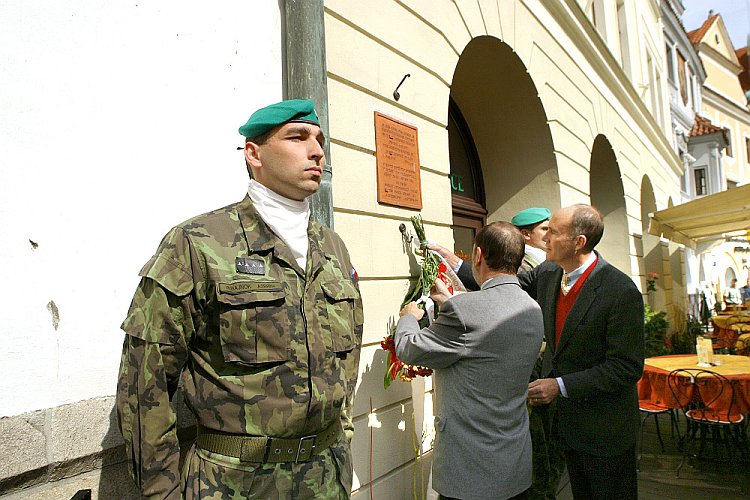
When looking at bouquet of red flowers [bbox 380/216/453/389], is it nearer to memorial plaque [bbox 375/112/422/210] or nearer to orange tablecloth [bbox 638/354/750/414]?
memorial plaque [bbox 375/112/422/210]

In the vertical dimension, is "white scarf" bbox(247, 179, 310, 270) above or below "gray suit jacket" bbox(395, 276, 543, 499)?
above

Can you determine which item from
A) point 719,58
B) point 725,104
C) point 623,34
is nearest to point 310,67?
point 623,34

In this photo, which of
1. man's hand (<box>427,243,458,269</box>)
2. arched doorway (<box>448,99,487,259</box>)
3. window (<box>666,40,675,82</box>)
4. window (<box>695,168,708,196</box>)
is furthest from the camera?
window (<box>695,168,708,196</box>)

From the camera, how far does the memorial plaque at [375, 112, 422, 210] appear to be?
3.18m

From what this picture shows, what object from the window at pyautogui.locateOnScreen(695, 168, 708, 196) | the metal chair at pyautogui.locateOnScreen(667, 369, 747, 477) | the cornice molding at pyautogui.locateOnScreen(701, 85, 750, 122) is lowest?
the metal chair at pyautogui.locateOnScreen(667, 369, 747, 477)

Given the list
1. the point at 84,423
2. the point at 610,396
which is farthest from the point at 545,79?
the point at 84,423

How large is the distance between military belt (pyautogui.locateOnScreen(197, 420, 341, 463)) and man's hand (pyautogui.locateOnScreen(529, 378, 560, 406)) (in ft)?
4.97

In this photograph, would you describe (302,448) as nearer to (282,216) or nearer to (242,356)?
(242,356)

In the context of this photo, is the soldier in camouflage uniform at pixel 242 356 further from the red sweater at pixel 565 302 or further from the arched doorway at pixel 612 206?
the arched doorway at pixel 612 206

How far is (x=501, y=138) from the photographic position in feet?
21.1

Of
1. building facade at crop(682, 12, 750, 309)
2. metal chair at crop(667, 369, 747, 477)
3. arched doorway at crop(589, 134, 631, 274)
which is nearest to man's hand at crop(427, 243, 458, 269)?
metal chair at crop(667, 369, 747, 477)

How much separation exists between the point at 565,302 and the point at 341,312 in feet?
5.71

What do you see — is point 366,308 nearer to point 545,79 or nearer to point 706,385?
point 706,385

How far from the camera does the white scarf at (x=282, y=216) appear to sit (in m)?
1.74
